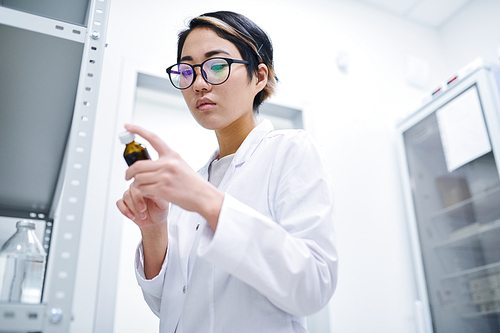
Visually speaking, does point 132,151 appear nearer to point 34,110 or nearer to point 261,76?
point 34,110

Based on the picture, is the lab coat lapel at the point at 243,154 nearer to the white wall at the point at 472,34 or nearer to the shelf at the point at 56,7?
the shelf at the point at 56,7

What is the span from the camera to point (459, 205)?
2.28 m

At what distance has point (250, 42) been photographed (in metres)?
1.12

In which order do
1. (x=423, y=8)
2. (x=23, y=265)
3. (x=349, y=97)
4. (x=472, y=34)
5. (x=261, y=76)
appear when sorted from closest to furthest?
(x=23, y=265) → (x=261, y=76) → (x=349, y=97) → (x=472, y=34) → (x=423, y=8)

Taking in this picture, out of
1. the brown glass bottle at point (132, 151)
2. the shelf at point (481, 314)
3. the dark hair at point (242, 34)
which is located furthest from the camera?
the shelf at point (481, 314)

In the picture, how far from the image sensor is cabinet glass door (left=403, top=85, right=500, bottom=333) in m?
2.10

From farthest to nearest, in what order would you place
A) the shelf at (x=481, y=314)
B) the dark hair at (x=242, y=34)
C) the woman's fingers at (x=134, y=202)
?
the shelf at (x=481, y=314) < the dark hair at (x=242, y=34) < the woman's fingers at (x=134, y=202)

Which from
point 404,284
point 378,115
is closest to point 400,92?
point 378,115

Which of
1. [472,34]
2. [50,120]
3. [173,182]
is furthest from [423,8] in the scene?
[173,182]

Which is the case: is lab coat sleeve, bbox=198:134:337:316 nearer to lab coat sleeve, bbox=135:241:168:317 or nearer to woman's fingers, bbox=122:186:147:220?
woman's fingers, bbox=122:186:147:220

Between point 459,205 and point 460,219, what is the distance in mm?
88

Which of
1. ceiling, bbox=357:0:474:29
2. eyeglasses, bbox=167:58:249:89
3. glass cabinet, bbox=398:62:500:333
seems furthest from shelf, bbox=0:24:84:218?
ceiling, bbox=357:0:474:29

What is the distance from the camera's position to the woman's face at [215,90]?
101 cm

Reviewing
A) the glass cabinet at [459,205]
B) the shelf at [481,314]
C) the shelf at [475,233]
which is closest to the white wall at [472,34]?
the glass cabinet at [459,205]
